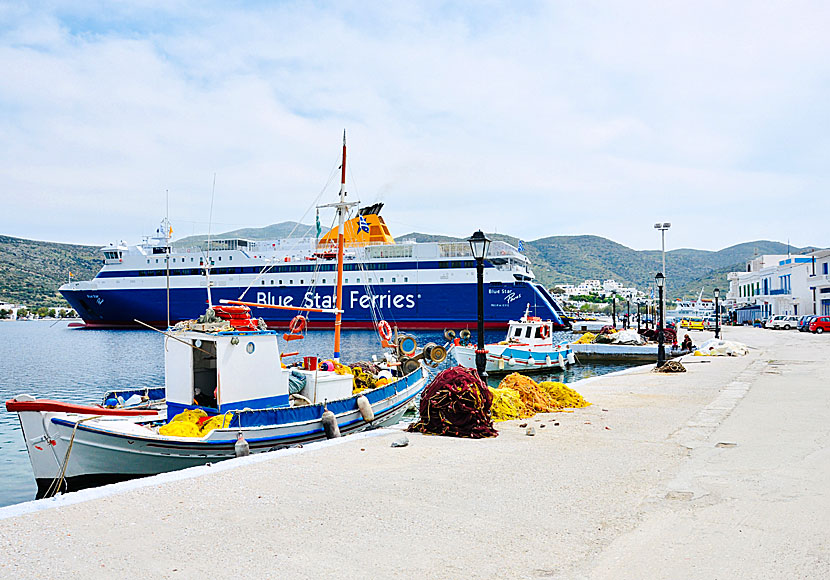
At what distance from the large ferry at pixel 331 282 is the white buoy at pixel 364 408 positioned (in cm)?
4201

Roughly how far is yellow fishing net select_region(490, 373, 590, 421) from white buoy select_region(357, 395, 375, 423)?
8.81 feet

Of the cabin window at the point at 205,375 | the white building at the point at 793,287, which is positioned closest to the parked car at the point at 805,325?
the white building at the point at 793,287

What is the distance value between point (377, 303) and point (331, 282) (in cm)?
603

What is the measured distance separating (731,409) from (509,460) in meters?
5.64

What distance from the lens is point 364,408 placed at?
38.8 feet

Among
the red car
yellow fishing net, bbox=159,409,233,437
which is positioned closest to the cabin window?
yellow fishing net, bbox=159,409,233,437

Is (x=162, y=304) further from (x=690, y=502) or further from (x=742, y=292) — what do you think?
(x=742, y=292)

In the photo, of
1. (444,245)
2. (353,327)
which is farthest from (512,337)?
(353,327)

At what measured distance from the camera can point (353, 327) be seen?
6156 cm

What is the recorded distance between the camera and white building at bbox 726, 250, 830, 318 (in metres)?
59.3

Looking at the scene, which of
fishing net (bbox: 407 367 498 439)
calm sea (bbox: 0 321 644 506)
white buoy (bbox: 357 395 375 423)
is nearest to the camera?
fishing net (bbox: 407 367 498 439)

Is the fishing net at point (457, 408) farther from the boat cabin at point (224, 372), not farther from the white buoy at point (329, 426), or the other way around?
the boat cabin at point (224, 372)

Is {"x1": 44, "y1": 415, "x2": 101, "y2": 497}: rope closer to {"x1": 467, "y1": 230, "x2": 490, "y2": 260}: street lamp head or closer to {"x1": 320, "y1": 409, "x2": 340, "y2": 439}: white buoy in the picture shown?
{"x1": 320, "y1": 409, "x2": 340, "y2": 439}: white buoy

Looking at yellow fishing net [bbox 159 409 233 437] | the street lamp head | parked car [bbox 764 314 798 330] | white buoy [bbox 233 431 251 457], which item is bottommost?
parked car [bbox 764 314 798 330]
